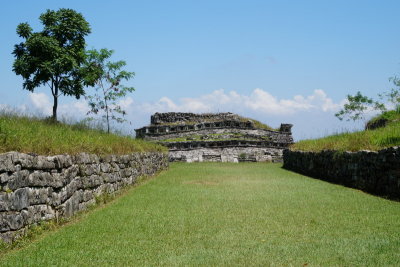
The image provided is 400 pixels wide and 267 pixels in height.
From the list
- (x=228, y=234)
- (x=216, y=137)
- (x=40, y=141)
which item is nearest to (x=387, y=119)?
(x=228, y=234)

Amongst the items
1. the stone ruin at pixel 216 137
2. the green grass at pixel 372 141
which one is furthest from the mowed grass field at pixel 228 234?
the stone ruin at pixel 216 137

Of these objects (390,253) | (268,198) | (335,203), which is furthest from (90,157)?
(390,253)

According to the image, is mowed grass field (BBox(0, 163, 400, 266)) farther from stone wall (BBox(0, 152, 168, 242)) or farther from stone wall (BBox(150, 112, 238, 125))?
stone wall (BBox(150, 112, 238, 125))

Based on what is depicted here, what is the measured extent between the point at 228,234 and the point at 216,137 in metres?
31.7

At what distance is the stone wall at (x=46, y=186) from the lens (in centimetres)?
626

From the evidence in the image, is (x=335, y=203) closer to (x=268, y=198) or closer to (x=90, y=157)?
(x=268, y=198)

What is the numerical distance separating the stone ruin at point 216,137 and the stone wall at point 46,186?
2386cm

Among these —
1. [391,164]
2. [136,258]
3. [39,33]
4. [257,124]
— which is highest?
[39,33]

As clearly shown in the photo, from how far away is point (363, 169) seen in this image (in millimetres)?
12984

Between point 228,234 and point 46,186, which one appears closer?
point 228,234

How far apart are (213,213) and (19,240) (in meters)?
3.86

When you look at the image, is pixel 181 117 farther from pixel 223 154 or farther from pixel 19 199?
pixel 19 199

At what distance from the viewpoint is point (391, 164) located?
11.1 metres

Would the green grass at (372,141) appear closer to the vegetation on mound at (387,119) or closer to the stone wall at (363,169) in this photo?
the stone wall at (363,169)
